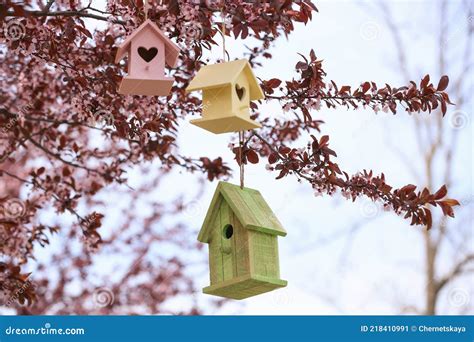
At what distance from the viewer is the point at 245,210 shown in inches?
135

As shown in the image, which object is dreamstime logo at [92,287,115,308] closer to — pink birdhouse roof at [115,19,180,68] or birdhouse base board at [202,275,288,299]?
birdhouse base board at [202,275,288,299]

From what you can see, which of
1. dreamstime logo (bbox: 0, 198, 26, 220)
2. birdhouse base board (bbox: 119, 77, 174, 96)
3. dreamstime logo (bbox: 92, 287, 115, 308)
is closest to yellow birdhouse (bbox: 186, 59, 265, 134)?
birdhouse base board (bbox: 119, 77, 174, 96)

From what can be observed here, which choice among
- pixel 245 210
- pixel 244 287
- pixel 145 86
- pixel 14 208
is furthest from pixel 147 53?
pixel 14 208

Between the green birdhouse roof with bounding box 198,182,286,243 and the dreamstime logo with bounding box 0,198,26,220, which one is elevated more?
the dreamstime logo with bounding box 0,198,26,220

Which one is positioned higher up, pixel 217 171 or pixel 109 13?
pixel 109 13

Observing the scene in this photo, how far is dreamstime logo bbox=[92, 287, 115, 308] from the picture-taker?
28.0 feet

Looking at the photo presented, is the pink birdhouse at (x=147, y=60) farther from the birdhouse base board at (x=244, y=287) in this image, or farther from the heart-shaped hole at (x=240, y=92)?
the birdhouse base board at (x=244, y=287)

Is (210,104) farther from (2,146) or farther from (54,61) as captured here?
(2,146)

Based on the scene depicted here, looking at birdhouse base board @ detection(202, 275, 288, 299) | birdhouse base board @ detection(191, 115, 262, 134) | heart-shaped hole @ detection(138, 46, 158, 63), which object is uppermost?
heart-shaped hole @ detection(138, 46, 158, 63)

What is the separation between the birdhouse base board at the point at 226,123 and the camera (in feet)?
10.0

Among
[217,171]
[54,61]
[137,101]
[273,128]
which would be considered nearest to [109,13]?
[54,61]

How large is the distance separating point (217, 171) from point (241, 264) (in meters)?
1.59

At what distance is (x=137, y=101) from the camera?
14.4 feet

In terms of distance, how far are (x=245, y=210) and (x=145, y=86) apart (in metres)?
0.83
